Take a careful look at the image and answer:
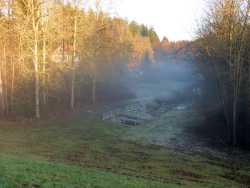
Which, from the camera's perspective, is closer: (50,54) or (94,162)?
(94,162)

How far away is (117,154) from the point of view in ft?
53.3

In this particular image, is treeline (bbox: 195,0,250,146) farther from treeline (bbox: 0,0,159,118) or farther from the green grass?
treeline (bbox: 0,0,159,118)

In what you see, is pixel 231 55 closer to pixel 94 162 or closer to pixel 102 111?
pixel 94 162

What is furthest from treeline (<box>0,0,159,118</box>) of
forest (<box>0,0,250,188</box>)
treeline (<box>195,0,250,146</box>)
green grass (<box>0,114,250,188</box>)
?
treeline (<box>195,0,250,146</box>)

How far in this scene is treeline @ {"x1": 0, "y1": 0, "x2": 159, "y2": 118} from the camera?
2655 cm

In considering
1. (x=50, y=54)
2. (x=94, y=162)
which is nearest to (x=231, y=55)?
(x=94, y=162)

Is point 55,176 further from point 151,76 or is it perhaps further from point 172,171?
point 151,76

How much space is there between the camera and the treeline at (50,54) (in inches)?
1045

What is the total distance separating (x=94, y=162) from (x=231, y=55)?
12226 mm

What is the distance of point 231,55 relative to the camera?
837 inches

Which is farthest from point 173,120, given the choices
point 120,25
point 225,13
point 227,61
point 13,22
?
point 120,25

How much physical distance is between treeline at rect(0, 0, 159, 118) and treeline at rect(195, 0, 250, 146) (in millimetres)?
12392

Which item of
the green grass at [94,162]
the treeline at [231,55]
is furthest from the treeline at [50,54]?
the treeline at [231,55]

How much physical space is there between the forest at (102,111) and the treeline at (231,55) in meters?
0.07
